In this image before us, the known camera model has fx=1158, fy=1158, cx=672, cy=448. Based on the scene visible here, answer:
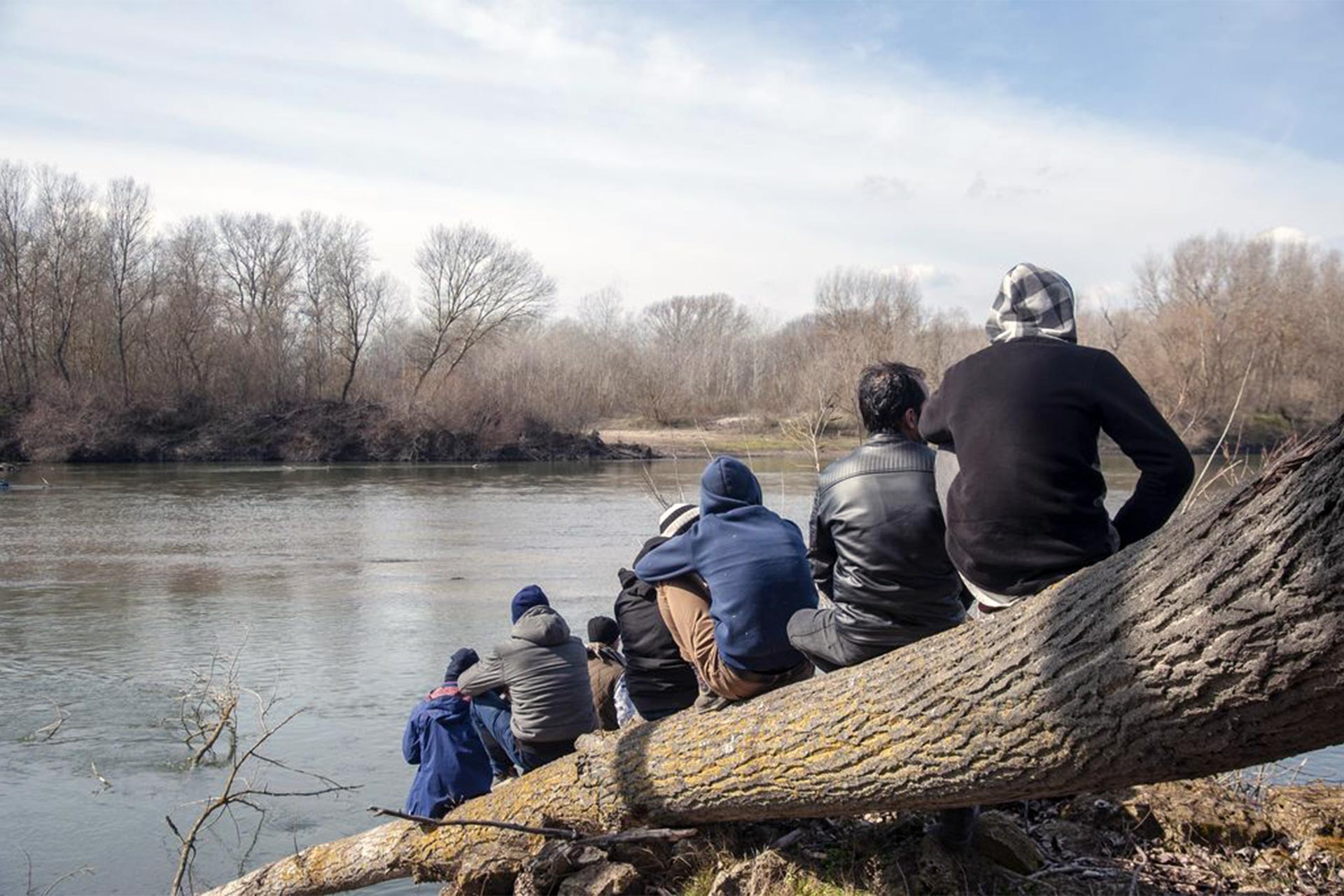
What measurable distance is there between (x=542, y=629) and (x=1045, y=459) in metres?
3.00

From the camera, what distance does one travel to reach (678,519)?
16.6ft

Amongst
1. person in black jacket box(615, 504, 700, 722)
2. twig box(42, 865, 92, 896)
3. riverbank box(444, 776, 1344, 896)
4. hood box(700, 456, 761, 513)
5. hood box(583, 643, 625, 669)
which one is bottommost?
twig box(42, 865, 92, 896)

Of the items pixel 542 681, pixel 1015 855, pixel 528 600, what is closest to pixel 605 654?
pixel 528 600

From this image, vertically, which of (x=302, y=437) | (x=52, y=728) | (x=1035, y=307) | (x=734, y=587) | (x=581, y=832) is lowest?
(x=52, y=728)

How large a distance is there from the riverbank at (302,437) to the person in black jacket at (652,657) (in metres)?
41.6

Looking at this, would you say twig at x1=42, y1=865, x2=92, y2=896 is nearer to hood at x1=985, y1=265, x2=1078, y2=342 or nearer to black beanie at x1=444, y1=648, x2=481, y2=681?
black beanie at x1=444, y1=648, x2=481, y2=681

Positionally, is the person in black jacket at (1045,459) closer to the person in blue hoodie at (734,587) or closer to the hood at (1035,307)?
the hood at (1035,307)

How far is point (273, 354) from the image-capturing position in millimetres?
55188

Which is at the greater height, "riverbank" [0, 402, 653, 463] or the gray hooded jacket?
"riverbank" [0, 402, 653, 463]

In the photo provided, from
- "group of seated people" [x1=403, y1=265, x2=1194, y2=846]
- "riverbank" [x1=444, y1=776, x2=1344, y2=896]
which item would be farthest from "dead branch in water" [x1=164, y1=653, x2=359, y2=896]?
"riverbank" [x1=444, y1=776, x2=1344, y2=896]

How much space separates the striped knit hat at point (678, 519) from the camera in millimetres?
5016

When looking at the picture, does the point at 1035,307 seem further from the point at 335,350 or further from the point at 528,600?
the point at 335,350

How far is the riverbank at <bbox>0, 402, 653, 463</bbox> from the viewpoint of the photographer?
1800 inches

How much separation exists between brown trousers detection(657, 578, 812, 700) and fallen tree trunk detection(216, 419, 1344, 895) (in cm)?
15
